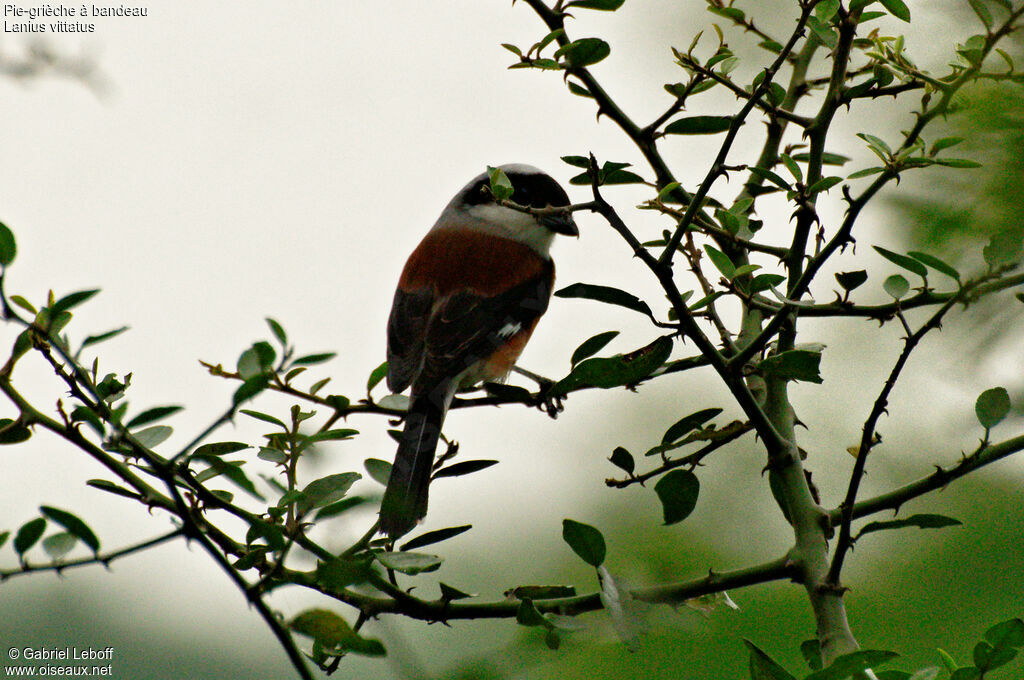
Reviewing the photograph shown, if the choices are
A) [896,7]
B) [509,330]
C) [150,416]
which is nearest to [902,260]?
[896,7]

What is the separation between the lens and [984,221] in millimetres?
669

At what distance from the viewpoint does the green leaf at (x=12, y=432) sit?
1.15 m

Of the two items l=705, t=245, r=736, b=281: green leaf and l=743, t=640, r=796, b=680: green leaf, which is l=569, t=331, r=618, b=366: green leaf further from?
l=743, t=640, r=796, b=680: green leaf

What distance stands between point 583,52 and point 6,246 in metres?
0.77

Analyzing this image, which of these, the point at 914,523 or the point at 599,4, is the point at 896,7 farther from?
the point at 914,523

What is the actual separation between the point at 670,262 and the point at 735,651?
1.01 metres

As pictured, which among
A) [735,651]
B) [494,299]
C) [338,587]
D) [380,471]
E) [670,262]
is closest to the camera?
[338,587]

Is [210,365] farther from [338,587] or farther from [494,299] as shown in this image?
[494,299]

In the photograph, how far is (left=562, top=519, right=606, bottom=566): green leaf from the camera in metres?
1.19

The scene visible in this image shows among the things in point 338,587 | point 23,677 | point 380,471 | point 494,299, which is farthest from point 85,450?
point 494,299

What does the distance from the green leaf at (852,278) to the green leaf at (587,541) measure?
0.49 m

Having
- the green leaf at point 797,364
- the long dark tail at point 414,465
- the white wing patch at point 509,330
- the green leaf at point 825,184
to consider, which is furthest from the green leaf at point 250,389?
the white wing patch at point 509,330

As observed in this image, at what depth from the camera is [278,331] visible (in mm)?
1344

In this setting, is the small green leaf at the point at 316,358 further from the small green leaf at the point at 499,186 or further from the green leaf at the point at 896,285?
the green leaf at the point at 896,285
